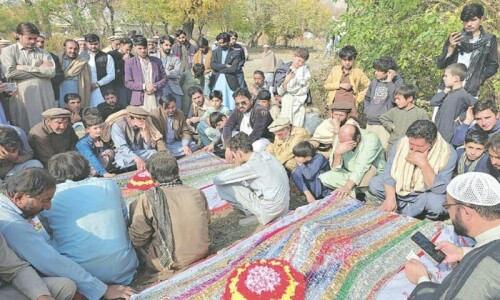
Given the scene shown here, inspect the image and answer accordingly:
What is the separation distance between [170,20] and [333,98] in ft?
82.4

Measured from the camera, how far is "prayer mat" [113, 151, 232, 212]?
4.80 meters

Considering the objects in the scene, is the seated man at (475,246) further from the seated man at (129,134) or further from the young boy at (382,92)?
the seated man at (129,134)

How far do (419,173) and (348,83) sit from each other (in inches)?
96.4

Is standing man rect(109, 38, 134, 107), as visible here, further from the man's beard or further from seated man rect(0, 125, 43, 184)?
the man's beard

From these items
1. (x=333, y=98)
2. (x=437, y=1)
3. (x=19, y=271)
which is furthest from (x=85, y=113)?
(x=437, y=1)

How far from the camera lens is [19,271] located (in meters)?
2.58

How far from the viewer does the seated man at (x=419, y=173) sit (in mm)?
3991

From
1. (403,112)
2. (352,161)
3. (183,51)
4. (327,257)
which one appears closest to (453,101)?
(403,112)

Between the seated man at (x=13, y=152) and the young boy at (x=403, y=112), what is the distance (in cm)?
420

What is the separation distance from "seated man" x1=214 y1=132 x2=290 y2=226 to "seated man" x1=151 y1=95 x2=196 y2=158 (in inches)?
80.4

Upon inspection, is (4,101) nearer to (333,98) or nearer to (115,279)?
(115,279)

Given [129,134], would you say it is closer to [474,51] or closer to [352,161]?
[352,161]

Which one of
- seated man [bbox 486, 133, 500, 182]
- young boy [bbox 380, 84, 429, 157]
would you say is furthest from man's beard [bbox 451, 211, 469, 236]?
young boy [bbox 380, 84, 429, 157]

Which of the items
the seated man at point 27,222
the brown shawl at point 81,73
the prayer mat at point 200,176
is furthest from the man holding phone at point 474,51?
the brown shawl at point 81,73
